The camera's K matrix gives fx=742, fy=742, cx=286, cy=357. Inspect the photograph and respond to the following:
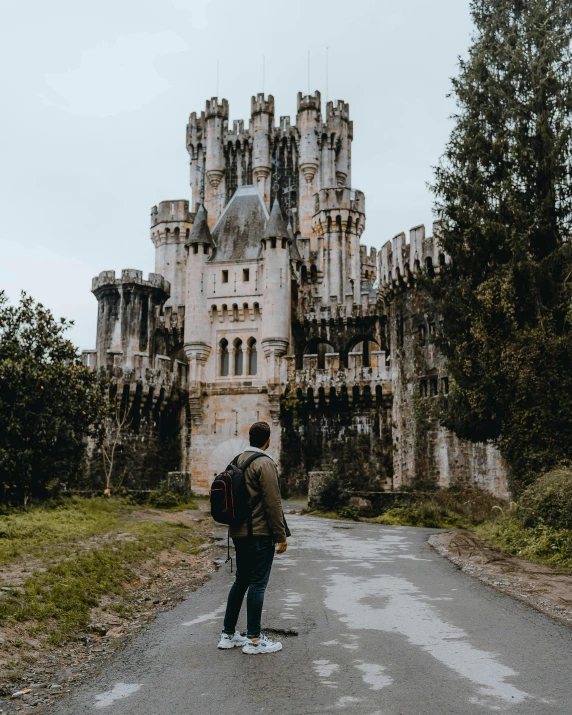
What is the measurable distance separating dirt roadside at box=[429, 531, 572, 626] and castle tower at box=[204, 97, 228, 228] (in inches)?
1612

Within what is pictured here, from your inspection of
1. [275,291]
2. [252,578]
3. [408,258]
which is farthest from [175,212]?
A: [252,578]

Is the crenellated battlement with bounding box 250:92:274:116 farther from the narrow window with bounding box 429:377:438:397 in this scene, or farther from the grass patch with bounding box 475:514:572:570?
the grass patch with bounding box 475:514:572:570

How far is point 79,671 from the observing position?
6977 millimetres

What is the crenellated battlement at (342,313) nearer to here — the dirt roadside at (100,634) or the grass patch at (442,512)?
the grass patch at (442,512)

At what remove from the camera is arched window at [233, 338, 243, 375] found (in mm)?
40219

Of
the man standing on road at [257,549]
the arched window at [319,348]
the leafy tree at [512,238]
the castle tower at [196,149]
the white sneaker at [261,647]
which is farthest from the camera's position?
the castle tower at [196,149]

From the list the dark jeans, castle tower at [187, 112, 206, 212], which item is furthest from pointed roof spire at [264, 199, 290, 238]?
the dark jeans

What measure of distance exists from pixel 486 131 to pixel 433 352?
11.5 metres

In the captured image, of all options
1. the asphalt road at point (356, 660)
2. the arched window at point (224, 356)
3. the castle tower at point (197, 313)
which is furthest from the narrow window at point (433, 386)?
the asphalt road at point (356, 660)

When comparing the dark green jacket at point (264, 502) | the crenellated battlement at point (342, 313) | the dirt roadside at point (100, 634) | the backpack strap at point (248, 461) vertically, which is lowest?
the dirt roadside at point (100, 634)

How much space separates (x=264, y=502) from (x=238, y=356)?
1311 inches

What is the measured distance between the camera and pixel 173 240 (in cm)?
5128

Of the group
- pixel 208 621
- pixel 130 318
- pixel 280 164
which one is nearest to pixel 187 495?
pixel 130 318

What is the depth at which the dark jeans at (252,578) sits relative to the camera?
23.6 feet
